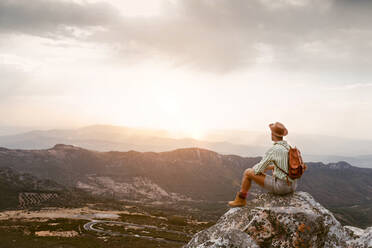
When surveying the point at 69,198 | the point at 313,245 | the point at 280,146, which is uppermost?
the point at 280,146

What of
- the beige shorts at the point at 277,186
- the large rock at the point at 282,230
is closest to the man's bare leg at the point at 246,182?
the beige shorts at the point at 277,186

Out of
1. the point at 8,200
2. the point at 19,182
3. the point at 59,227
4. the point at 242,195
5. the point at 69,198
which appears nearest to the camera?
the point at 242,195

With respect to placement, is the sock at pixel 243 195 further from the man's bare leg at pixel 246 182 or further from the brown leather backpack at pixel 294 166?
the brown leather backpack at pixel 294 166

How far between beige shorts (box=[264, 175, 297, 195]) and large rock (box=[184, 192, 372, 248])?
38 centimetres

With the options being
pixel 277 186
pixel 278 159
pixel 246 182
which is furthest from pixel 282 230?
pixel 278 159

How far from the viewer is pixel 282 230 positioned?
33.8 feet

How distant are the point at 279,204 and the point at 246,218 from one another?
4.83 feet

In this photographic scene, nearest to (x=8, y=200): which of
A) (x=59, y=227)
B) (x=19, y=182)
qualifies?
(x=19, y=182)

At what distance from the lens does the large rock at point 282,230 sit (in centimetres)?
1008

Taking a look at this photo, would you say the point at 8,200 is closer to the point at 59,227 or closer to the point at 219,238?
the point at 59,227

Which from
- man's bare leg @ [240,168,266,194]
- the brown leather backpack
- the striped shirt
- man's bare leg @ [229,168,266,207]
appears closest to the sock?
man's bare leg @ [229,168,266,207]

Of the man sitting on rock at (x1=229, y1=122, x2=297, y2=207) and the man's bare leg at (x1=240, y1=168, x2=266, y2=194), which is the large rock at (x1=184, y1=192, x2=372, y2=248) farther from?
the man's bare leg at (x1=240, y1=168, x2=266, y2=194)

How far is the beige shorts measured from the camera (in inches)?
443

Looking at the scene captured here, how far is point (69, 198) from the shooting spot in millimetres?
154125
